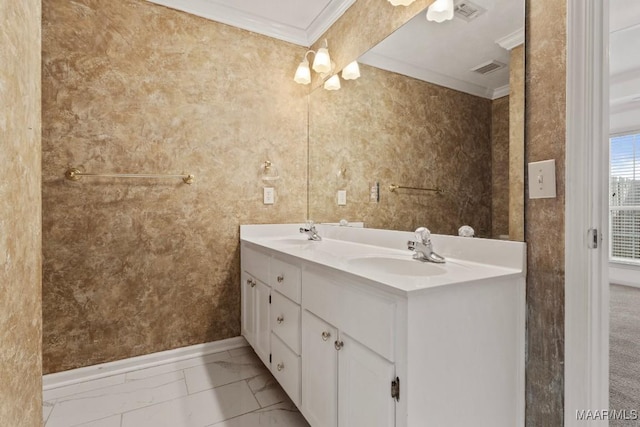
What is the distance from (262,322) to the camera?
Answer: 1.82 m

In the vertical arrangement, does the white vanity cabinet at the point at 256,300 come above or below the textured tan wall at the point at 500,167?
below

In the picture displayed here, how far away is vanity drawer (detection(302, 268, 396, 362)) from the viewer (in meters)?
0.89

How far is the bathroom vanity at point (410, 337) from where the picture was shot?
2.84 ft

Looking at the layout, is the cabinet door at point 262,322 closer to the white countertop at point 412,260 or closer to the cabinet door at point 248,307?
the cabinet door at point 248,307

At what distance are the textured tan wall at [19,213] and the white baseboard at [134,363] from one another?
1.28 m

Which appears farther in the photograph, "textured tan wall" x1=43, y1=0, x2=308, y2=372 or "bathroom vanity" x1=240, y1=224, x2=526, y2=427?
"textured tan wall" x1=43, y1=0, x2=308, y2=372

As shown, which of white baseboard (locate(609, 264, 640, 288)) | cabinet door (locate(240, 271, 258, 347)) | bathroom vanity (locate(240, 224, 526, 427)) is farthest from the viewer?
white baseboard (locate(609, 264, 640, 288))

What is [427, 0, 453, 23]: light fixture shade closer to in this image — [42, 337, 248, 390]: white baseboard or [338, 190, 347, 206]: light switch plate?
[338, 190, 347, 206]: light switch plate

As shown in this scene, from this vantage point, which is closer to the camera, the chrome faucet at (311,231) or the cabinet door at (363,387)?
the cabinet door at (363,387)

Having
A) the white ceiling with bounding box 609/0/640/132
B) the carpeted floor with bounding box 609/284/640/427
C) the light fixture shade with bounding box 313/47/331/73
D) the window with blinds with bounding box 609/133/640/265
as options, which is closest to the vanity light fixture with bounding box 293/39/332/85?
the light fixture shade with bounding box 313/47/331/73

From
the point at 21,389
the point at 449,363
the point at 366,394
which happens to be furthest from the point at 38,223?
the point at 449,363

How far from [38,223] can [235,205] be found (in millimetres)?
1431

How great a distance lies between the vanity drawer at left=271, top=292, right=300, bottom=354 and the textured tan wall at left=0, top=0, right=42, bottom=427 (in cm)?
85

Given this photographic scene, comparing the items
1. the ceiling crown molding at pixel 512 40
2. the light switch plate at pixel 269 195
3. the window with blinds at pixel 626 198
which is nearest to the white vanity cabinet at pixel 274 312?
the light switch plate at pixel 269 195
